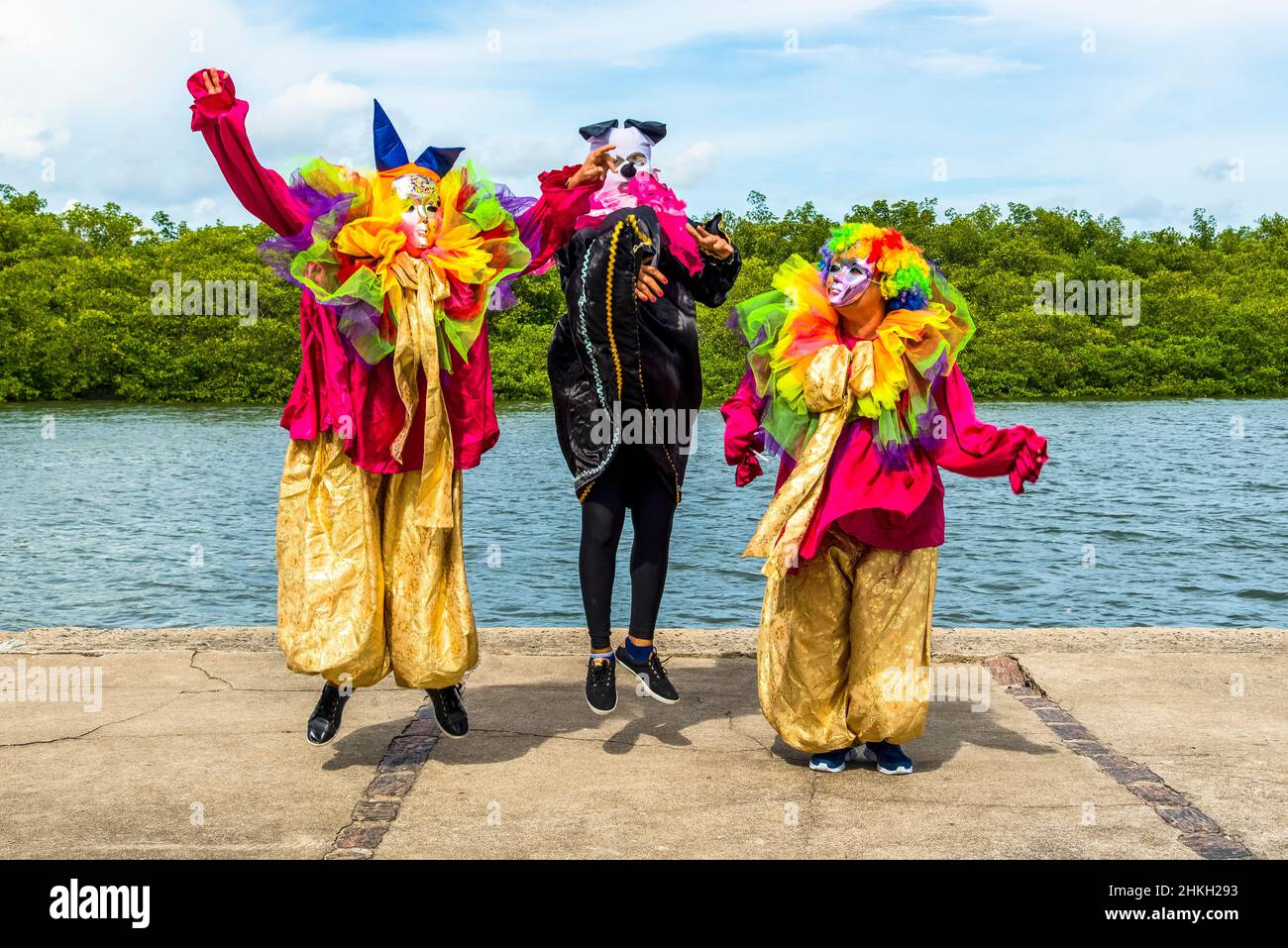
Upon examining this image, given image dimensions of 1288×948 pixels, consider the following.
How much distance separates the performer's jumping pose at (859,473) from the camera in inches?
177

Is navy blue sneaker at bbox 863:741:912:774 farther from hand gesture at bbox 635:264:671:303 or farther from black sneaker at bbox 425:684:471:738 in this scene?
hand gesture at bbox 635:264:671:303

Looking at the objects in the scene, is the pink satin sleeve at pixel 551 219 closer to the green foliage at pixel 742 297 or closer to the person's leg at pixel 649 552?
the person's leg at pixel 649 552

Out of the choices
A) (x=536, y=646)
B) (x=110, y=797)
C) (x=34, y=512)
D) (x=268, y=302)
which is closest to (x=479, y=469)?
(x=34, y=512)

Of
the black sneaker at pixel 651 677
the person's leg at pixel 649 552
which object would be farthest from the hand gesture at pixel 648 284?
the black sneaker at pixel 651 677

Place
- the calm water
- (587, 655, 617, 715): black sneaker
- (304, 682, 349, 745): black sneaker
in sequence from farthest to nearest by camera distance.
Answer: the calm water → (587, 655, 617, 715): black sneaker → (304, 682, 349, 745): black sneaker

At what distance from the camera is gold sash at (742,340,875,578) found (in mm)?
4512

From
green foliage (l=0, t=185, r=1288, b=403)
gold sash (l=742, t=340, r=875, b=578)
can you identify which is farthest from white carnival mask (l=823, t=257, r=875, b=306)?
green foliage (l=0, t=185, r=1288, b=403)

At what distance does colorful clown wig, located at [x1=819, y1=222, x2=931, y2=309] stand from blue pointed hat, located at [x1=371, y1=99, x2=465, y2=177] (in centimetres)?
137

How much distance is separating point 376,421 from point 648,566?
106 cm

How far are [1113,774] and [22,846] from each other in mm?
3225

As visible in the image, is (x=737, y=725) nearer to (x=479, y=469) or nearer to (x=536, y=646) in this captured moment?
(x=536, y=646)

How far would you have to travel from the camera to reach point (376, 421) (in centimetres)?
467

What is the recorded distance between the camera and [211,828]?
405cm

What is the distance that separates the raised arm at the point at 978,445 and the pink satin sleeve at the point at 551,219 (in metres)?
1.44
